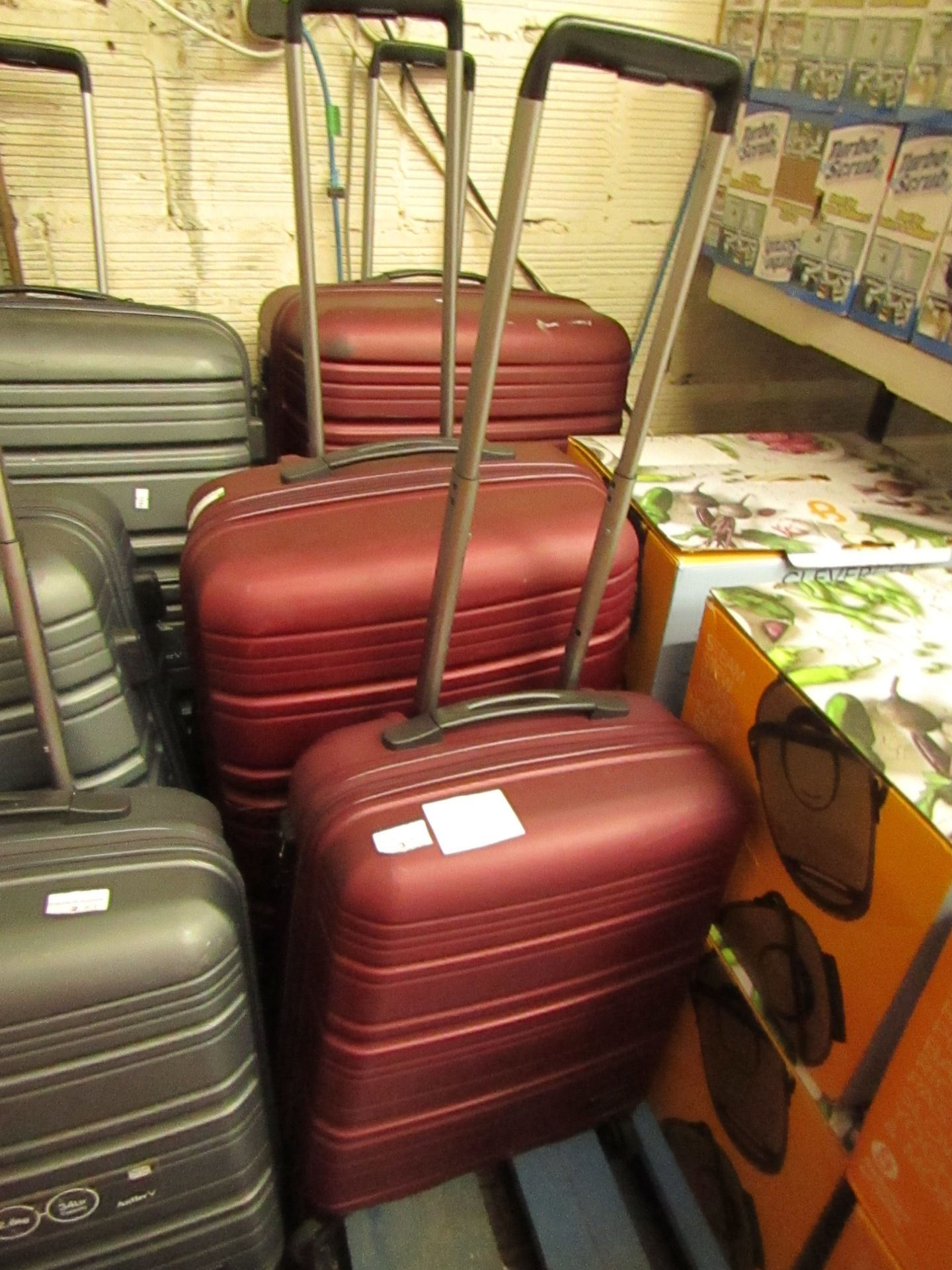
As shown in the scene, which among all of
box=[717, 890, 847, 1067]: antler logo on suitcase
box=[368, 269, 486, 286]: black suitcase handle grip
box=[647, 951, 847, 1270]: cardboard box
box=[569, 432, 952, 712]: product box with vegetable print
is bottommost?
box=[647, 951, 847, 1270]: cardboard box

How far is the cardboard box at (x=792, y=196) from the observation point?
122 cm

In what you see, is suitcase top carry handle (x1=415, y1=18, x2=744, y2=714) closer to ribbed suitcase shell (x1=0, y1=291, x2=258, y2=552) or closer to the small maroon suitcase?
the small maroon suitcase

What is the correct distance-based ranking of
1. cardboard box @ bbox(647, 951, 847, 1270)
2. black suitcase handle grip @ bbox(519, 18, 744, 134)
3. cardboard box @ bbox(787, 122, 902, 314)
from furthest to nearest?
cardboard box @ bbox(787, 122, 902, 314), cardboard box @ bbox(647, 951, 847, 1270), black suitcase handle grip @ bbox(519, 18, 744, 134)

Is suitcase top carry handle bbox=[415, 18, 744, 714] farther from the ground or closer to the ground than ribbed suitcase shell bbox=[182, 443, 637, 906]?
farther from the ground

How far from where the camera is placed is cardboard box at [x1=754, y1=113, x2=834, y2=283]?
4.01 feet

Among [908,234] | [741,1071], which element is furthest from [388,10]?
[741,1071]

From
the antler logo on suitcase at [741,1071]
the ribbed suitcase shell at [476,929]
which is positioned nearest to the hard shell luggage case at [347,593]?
the ribbed suitcase shell at [476,929]

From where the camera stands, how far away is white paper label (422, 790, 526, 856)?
0.66 metres

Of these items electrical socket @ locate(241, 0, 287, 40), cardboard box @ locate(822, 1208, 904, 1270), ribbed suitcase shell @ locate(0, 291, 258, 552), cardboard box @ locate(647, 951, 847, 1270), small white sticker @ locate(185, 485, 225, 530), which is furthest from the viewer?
electrical socket @ locate(241, 0, 287, 40)

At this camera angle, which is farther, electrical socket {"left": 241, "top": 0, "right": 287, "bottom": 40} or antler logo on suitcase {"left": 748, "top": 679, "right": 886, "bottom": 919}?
electrical socket {"left": 241, "top": 0, "right": 287, "bottom": 40}

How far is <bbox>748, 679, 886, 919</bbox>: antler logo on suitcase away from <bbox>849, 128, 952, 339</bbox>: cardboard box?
642 millimetres

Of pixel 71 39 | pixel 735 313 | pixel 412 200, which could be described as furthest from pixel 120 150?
pixel 735 313

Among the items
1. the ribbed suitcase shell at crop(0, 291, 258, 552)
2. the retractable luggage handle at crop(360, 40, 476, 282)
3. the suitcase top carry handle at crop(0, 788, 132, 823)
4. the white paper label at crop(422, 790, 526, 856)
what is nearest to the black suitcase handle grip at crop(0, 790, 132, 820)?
the suitcase top carry handle at crop(0, 788, 132, 823)

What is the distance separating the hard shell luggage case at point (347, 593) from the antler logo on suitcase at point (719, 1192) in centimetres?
49
